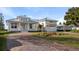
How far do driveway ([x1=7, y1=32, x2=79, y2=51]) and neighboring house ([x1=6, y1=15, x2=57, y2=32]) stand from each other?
0.28 feet

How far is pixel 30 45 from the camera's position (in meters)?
3.16

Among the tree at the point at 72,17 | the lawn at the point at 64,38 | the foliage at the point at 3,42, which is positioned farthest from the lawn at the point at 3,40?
the tree at the point at 72,17

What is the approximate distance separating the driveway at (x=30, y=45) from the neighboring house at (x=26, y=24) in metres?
0.08

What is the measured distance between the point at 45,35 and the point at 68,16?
0.41 meters

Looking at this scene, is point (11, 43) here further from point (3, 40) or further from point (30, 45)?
point (30, 45)

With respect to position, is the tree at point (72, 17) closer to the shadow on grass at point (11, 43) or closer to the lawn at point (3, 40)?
the shadow on grass at point (11, 43)

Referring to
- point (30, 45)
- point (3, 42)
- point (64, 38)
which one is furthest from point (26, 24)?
point (64, 38)

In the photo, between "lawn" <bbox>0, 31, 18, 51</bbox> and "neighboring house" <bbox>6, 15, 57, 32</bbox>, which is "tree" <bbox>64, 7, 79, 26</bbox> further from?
"lawn" <bbox>0, 31, 18, 51</bbox>

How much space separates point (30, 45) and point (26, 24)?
0.30 meters

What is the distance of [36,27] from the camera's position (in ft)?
10.5

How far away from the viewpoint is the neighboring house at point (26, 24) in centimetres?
316
